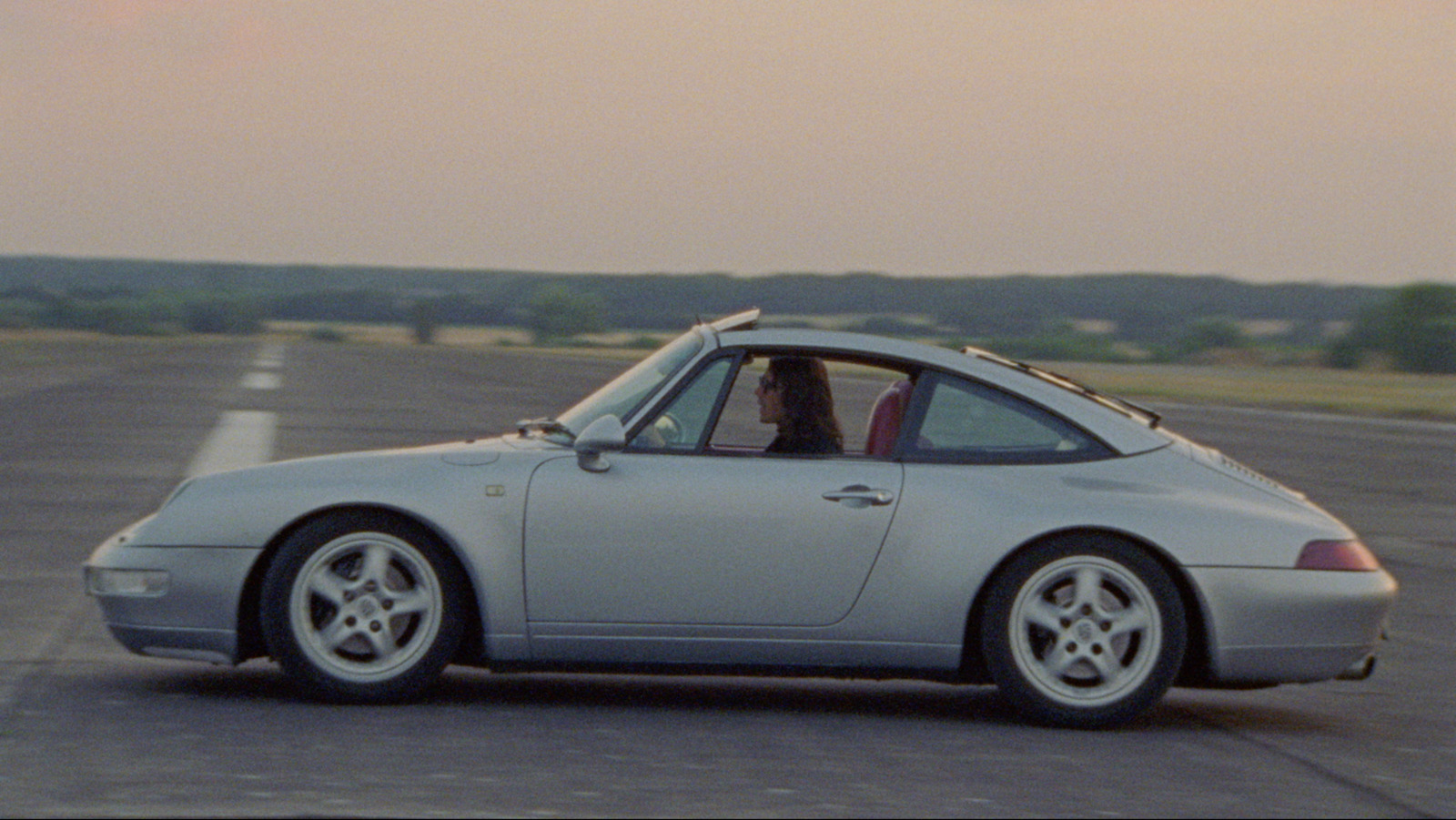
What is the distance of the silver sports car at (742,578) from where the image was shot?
597cm

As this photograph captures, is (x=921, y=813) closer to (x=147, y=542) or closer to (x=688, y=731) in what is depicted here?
(x=688, y=731)

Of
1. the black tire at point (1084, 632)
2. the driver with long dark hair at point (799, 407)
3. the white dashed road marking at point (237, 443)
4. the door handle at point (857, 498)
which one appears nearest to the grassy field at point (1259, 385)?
the white dashed road marking at point (237, 443)

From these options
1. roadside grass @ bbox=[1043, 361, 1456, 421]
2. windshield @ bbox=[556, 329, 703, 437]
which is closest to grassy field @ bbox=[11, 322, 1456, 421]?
roadside grass @ bbox=[1043, 361, 1456, 421]

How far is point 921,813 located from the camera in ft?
15.7

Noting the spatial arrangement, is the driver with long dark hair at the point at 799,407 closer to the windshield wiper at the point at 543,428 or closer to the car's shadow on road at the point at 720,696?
the windshield wiper at the point at 543,428

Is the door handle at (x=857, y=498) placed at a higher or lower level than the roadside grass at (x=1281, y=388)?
higher

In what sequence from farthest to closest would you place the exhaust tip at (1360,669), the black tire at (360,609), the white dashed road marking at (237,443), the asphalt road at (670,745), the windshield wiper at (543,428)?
the white dashed road marking at (237,443)
the windshield wiper at (543,428)
the exhaust tip at (1360,669)
the black tire at (360,609)
the asphalt road at (670,745)

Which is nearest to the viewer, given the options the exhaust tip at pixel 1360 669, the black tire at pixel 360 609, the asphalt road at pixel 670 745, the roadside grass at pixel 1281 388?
the asphalt road at pixel 670 745

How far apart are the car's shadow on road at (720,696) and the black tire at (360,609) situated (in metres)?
0.14

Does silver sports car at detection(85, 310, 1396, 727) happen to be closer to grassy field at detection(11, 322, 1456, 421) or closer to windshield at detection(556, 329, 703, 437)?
windshield at detection(556, 329, 703, 437)

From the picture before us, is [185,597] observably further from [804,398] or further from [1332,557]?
[1332,557]

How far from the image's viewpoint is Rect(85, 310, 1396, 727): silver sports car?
5.97 m

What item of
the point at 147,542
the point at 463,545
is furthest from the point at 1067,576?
the point at 147,542

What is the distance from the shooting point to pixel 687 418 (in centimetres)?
A: 616
